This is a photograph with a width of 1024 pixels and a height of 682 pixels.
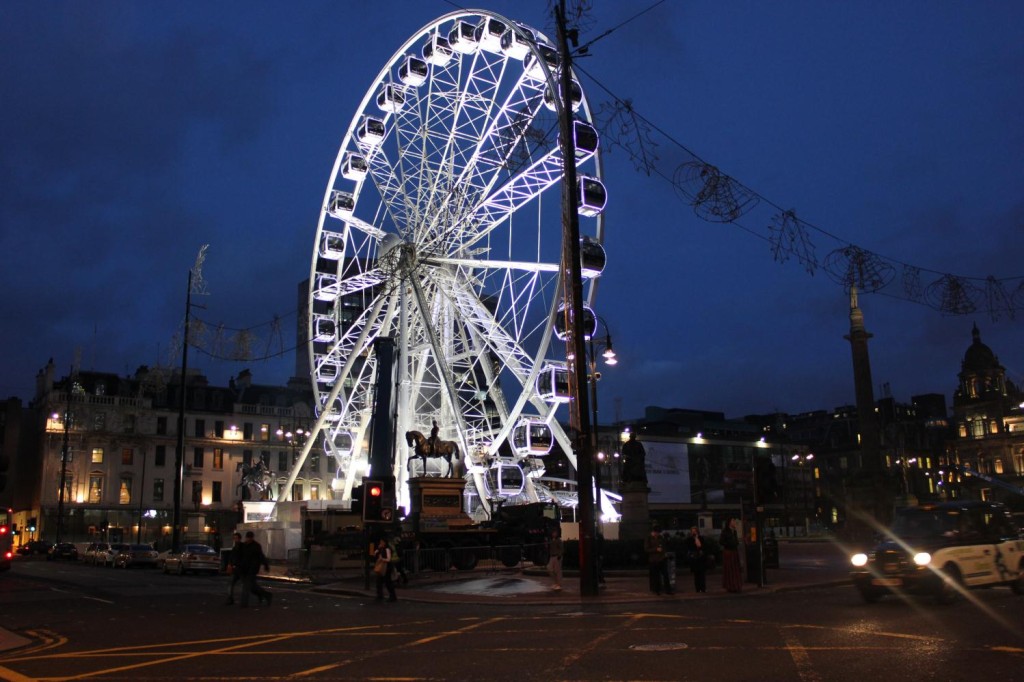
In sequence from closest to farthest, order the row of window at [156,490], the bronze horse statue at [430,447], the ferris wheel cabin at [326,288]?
the bronze horse statue at [430,447], the ferris wheel cabin at [326,288], the row of window at [156,490]

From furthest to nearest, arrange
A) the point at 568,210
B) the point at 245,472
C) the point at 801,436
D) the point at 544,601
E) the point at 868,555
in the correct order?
the point at 801,436 → the point at 245,472 → the point at 568,210 → the point at 544,601 → the point at 868,555

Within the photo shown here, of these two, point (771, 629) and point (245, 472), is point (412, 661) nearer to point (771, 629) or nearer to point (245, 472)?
point (771, 629)

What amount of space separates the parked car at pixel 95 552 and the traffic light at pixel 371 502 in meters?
29.4

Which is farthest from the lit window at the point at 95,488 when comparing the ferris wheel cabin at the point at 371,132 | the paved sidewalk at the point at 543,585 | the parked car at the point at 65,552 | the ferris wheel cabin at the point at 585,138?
the ferris wheel cabin at the point at 585,138

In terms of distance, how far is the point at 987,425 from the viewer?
114688 millimetres

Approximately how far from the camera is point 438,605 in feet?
70.6

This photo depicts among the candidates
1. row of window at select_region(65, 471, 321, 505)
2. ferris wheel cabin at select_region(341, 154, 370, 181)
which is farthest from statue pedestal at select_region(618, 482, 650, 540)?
row of window at select_region(65, 471, 321, 505)

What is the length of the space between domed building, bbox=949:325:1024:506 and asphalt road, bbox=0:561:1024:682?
104368 millimetres

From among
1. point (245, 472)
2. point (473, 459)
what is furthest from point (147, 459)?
point (473, 459)

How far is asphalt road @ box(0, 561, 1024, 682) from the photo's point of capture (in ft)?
35.3

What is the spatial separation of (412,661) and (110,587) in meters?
21.6

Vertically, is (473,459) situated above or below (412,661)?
above

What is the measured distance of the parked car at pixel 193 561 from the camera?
129 ft

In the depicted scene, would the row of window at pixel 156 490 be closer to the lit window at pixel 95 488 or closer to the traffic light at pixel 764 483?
the lit window at pixel 95 488
